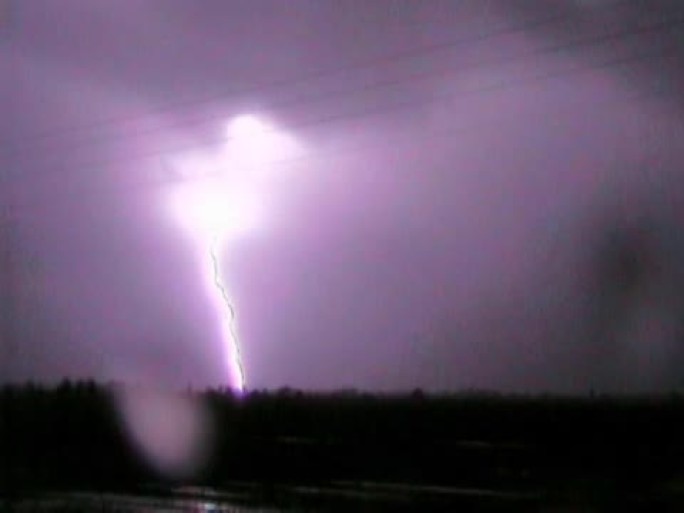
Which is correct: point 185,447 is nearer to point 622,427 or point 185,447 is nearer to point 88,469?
Result: point 88,469

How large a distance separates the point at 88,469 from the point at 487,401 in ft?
82.4

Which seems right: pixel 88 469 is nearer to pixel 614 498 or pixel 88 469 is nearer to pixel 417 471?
pixel 417 471

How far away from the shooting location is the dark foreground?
29344mm

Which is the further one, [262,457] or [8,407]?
[8,407]

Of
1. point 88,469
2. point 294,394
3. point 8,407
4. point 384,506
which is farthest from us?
point 294,394

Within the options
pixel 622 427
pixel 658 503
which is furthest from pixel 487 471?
pixel 622 427

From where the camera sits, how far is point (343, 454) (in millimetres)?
44281

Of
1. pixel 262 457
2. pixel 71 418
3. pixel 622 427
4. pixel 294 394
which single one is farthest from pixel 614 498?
pixel 294 394

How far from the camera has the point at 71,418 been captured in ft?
196

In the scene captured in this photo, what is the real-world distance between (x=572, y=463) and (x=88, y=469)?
13.4 meters

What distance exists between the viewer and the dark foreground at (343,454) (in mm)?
29344

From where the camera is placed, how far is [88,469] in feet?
145

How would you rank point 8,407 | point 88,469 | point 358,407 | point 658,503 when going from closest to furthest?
point 658,503 < point 88,469 < point 8,407 < point 358,407

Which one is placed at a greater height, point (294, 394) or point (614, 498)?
point (294, 394)
